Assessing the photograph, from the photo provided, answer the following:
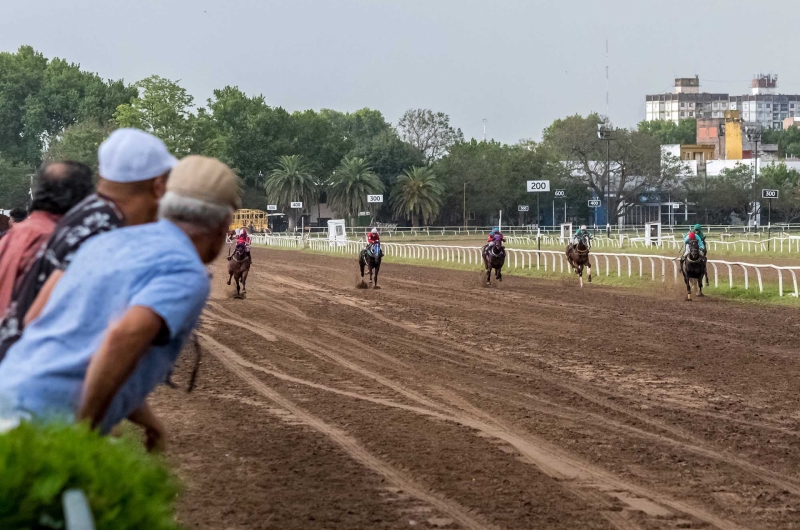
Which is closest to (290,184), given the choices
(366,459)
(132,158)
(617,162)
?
(617,162)

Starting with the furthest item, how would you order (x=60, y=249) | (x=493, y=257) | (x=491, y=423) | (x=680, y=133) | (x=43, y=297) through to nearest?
(x=680, y=133)
(x=493, y=257)
(x=491, y=423)
(x=60, y=249)
(x=43, y=297)

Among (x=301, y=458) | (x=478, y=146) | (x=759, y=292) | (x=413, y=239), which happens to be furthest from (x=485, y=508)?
(x=478, y=146)

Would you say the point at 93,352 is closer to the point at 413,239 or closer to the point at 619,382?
the point at 619,382

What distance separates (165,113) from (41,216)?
7775 centimetres

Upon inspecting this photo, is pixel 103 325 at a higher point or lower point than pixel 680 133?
lower

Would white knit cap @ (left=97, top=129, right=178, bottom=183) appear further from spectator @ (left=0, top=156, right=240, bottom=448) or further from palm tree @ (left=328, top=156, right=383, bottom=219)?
palm tree @ (left=328, top=156, right=383, bottom=219)

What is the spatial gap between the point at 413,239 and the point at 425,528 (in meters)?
72.8

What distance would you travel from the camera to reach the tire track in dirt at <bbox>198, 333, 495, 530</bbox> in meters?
6.44

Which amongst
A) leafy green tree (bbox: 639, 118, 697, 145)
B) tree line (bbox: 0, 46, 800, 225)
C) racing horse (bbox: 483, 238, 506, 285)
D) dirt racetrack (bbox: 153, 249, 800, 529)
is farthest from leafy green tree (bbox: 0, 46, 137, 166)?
dirt racetrack (bbox: 153, 249, 800, 529)

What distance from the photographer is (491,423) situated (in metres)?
9.62

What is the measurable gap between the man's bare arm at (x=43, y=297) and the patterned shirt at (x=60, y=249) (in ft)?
0.24

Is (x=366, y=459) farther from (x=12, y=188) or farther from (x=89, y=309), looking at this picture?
(x=12, y=188)

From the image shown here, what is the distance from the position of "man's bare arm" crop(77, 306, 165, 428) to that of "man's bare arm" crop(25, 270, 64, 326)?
35cm

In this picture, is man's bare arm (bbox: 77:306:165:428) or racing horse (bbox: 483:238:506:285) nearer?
man's bare arm (bbox: 77:306:165:428)
